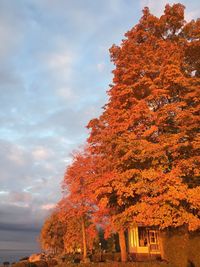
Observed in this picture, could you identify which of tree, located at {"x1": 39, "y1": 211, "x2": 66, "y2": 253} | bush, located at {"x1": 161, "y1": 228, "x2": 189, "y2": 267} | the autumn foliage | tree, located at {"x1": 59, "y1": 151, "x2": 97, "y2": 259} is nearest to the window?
tree, located at {"x1": 59, "y1": 151, "x2": 97, "y2": 259}

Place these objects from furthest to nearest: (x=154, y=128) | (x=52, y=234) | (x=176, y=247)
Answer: (x=52, y=234)
(x=176, y=247)
(x=154, y=128)

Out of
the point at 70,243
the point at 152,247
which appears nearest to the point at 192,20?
the point at 152,247

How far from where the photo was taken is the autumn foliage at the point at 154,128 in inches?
781

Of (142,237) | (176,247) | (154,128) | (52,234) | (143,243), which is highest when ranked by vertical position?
(154,128)

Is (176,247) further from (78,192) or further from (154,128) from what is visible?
(78,192)

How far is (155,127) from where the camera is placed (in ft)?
68.0

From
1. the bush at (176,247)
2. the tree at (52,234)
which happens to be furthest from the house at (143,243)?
the tree at (52,234)

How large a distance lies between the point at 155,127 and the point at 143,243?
25282mm

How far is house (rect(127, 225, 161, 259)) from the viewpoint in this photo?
135 feet

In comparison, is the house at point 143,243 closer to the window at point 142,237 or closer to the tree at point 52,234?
the window at point 142,237

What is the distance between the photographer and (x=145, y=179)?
67.8ft

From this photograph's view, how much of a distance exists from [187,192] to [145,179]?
253 centimetres

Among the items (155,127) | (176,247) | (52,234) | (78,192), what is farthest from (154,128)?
(52,234)

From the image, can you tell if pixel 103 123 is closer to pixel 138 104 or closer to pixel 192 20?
pixel 138 104
